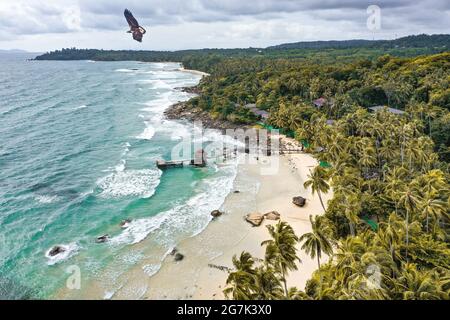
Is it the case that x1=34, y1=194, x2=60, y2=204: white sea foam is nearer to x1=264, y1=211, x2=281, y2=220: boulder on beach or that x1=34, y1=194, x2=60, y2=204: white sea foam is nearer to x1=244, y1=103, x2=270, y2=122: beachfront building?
x1=264, y1=211, x2=281, y2=220: boulder on beach

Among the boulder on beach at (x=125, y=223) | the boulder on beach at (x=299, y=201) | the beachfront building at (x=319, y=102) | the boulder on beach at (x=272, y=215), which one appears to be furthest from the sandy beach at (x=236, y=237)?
the beachfront building at (x=319, y=102)

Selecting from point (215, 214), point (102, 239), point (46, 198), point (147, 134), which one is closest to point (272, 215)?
point (215, 214)

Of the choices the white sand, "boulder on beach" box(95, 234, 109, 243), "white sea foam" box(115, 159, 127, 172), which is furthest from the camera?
"white sea foam" box(115, 159, 127, 172)

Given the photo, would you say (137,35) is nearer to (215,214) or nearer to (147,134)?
(215,214)

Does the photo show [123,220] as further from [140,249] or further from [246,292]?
[246,292]

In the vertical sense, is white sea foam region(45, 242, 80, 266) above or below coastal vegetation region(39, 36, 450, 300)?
below

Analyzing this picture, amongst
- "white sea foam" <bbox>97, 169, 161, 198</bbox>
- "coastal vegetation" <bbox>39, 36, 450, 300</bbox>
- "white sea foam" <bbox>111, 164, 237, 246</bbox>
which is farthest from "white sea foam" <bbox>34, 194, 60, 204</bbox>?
"coastal vegetation" <bbox>39, 36, 450, 300</bbox>

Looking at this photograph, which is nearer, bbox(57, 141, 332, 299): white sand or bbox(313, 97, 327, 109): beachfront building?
bbox(57, 141, 332, 299): white sand

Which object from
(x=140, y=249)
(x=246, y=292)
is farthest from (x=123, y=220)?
(x=246, y=292)
